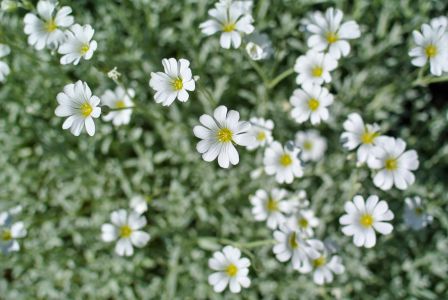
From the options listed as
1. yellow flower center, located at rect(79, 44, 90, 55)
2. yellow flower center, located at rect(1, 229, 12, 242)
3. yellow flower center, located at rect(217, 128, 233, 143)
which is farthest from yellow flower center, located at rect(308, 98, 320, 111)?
yellow flower center, located at rect(1, 229, 12, 242)

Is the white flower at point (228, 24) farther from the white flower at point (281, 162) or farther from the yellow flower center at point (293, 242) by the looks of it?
the yellow flower center at point (293, 242)

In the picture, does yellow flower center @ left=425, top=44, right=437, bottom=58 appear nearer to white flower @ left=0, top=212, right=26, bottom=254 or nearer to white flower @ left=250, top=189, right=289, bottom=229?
white flower @ left=250, top=189, right=289, bottom=229

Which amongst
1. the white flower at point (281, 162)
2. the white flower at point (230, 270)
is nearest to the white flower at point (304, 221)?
the white flower at point (281, 162)

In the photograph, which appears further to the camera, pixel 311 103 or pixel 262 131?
pixel 262 131

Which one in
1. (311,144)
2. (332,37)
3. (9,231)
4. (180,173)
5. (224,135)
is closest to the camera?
(224,135)

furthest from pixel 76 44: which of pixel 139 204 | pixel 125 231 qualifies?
pixel 125 231

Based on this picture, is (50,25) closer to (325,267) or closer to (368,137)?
(368,137)

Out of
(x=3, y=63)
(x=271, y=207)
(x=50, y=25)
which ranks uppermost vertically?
(x=50, y=25)
